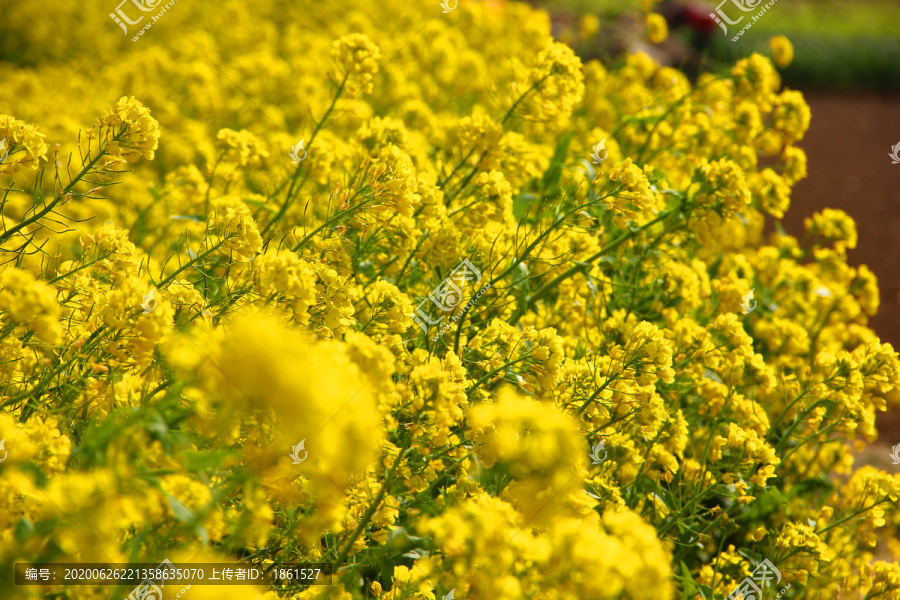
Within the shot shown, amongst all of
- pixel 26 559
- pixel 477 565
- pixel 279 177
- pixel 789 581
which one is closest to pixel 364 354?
pixel 477 565

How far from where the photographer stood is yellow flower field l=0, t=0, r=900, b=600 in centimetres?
144

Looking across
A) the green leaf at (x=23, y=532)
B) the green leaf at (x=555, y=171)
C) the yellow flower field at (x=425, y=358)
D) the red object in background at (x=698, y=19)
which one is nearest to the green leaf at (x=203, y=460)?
the yellow flower field at (x=425, y=358)

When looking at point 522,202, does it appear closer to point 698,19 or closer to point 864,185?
point 864,185

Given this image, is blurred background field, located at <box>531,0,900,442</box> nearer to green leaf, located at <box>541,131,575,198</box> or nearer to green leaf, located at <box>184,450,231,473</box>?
green leaf, located at <box>541,131,575,198</box>

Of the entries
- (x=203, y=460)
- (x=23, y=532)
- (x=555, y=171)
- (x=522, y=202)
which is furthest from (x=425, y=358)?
(x=555, y=171)

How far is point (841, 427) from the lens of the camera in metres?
2.81

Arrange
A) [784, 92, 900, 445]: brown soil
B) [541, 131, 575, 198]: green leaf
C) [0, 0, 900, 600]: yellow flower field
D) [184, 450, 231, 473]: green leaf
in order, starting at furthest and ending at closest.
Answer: [784, 92, 900, 445]: brown soil < [541, 131, 575, 198]: green leaf < [0, 0, 900, 600]: yellow flower field < [184, 450, 231, 473]: green leaf

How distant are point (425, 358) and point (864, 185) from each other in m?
9.11

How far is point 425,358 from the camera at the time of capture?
2.20 metres

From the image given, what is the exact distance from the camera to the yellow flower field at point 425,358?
1444mm

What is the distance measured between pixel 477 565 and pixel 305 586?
2.61ft

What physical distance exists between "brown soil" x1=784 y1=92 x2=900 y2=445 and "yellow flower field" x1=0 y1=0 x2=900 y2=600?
298 centimetres

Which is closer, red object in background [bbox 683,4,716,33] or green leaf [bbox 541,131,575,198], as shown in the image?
green leaf [bbox 541,131,575,198]

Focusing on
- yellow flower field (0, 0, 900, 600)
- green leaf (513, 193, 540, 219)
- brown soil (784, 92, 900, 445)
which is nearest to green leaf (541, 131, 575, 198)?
yellow flower field (0, 0, 900, 600)
